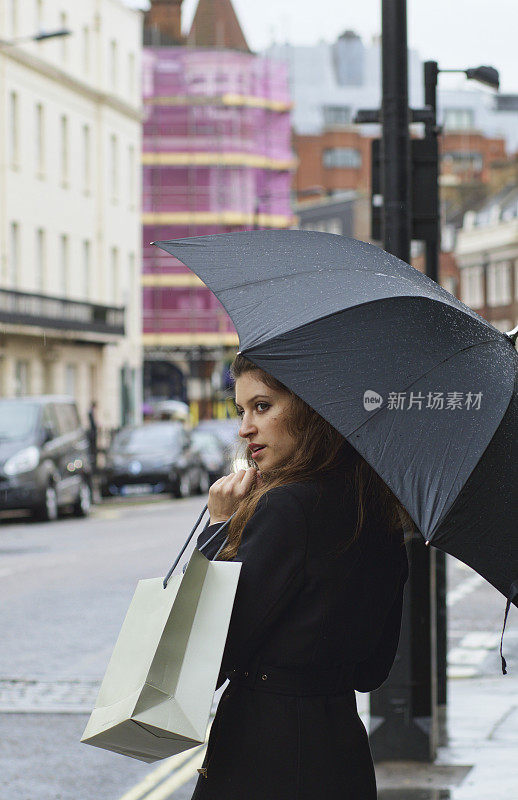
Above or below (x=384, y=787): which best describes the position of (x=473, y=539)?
above

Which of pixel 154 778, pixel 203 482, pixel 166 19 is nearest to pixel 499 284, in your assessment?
pixel 166 19

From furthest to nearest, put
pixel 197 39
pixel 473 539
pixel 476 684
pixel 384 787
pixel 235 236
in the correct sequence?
pixel 197 39 < pixel 476 684 < pixel 384 787 < pixel 235 236 < pixel 473 539

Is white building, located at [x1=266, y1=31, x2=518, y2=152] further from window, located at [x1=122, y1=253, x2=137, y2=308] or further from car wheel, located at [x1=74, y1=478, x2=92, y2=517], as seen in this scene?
car wheel, located at [x1=74, y1=478, x2=92, y2=517]

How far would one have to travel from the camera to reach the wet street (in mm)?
6965

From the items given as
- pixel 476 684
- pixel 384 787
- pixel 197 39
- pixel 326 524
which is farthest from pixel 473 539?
pixel 197 39

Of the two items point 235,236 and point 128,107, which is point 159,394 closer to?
point 128,107

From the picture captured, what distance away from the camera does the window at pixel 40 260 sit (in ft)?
165

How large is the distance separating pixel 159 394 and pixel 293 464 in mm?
73435

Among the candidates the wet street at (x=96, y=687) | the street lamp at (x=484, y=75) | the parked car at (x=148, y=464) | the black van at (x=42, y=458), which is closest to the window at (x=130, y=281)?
the parked car at (x=148, y=464)

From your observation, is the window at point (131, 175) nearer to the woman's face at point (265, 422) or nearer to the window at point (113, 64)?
the window at point (113, 64)

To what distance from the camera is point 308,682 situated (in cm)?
314

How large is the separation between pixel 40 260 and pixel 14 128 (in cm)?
457

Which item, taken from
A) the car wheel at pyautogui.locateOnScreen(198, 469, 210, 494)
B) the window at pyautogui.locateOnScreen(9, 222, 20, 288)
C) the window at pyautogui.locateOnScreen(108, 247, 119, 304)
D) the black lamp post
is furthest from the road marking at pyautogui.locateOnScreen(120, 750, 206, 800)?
the window at pyautogui.locateOnScreen(108, 247, 119, 304)

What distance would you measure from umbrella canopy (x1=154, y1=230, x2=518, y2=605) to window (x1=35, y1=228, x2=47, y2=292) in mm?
47450
